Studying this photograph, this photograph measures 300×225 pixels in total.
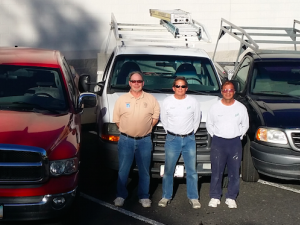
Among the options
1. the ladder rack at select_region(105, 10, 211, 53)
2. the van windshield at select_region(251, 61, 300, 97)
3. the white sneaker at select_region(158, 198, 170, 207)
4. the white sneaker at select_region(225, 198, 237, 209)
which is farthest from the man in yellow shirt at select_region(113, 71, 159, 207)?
the ladder rack at select_region(105, 10, 211, 53)

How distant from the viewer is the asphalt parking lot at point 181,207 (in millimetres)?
6051

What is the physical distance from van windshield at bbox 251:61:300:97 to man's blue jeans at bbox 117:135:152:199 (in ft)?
8.11

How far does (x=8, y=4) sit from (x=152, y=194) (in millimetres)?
7956

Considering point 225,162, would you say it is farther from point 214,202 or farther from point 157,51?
point 157,51

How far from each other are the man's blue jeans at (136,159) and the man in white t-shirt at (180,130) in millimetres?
231

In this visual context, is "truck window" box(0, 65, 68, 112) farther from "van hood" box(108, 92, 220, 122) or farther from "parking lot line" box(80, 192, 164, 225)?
"parking lot line" box(80, 192, 164, 225)

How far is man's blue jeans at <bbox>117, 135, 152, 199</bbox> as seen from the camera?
6.36 meters

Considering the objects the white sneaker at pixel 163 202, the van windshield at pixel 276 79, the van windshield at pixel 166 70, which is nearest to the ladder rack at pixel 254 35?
the van windshield at pixel 276 79

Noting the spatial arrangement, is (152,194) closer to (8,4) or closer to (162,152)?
(162,152)

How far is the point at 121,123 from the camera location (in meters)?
6.36

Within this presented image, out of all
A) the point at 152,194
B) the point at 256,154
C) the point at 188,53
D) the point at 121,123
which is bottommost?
the point at 152,194

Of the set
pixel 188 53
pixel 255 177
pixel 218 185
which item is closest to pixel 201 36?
pixel 188 53

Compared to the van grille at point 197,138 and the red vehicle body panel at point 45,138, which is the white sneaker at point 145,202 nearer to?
the van grille at point 197,138

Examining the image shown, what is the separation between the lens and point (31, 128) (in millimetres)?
5488
